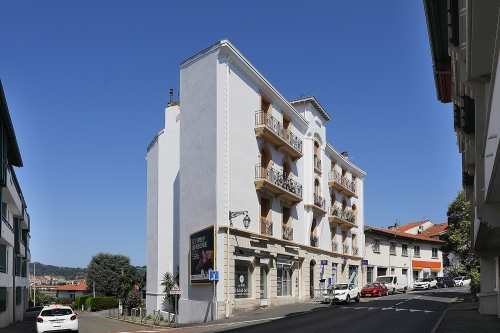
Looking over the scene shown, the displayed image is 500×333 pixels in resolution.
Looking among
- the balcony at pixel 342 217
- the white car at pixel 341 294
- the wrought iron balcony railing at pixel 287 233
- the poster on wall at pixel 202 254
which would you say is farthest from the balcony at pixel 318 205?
the poster on wall at pixel 202 254

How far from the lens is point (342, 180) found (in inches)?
2009

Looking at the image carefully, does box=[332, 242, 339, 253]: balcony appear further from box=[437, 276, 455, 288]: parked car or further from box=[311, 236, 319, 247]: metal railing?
box=[437, 276, 455, 288]: parked car

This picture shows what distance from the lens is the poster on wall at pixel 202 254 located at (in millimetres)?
28125

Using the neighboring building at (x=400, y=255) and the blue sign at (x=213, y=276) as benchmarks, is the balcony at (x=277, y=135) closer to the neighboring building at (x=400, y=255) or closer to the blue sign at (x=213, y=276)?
the blue sign at (x=213, y=276)

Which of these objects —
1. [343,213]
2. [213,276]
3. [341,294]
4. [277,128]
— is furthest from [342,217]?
[213,276]

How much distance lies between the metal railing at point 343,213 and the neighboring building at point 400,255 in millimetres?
5485

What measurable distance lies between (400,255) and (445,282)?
218 inches

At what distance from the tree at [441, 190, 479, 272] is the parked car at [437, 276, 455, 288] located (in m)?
17.9

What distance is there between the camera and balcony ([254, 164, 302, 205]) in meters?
32.5

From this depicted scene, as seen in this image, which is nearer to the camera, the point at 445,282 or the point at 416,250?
the point at 445,282

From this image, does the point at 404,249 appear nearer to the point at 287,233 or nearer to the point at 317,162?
the point at 317,162

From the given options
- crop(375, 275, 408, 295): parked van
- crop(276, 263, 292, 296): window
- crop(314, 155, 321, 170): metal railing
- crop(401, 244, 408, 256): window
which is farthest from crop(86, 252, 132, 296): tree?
crop(276, 263, 292, 296): window

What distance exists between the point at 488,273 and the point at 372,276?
35.1m

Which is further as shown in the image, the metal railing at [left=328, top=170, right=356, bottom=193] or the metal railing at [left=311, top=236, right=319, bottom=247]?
the metal railing at [left=328, top=170, right=356, bottom=193]
